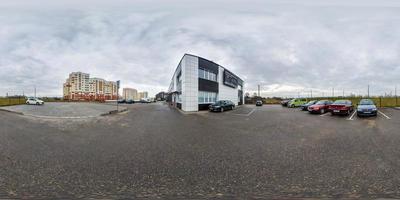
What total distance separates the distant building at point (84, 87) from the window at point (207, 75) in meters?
58.9

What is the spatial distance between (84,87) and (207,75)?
71.3 meters

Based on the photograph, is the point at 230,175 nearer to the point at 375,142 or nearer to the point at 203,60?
the point at 375,142

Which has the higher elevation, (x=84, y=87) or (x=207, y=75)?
(x=84, y=87)

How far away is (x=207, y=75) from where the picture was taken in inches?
1136

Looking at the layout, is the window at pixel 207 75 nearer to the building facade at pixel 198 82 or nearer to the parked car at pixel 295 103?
the building facade at pixel 198 82

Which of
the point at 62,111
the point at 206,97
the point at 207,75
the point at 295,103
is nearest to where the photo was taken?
the point at 62,111

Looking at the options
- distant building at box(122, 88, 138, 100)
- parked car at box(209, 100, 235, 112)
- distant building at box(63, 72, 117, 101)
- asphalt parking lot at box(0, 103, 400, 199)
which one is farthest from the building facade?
distant building at box(122, 88, 138, 100)

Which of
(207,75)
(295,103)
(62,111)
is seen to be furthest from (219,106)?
(295,103)

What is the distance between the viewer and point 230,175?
4496 mm

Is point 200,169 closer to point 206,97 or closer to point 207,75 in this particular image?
point 206,97

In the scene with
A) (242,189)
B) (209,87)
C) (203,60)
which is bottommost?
(242,189)

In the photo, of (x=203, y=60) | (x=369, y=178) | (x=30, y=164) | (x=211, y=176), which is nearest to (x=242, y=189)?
(x=211, y=176)

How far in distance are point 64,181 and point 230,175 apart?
336 cm

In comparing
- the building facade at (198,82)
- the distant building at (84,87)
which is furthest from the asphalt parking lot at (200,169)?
the distant building at (84,87)
